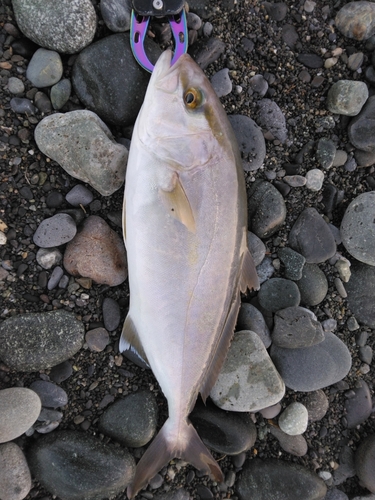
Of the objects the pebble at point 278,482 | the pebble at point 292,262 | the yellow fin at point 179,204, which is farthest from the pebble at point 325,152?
→ the pebble at point 278,482

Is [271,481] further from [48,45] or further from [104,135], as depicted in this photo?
[48,45]

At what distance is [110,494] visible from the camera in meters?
2.57

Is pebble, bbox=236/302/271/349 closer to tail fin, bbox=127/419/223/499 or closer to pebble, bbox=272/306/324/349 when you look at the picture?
pebble, bbox=272/306/324/349

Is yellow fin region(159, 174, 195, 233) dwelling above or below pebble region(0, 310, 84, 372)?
above

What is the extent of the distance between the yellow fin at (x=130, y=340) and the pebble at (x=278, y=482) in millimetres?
1228

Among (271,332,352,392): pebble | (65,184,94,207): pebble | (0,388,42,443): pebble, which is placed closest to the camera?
(0,388,42,443): pebble

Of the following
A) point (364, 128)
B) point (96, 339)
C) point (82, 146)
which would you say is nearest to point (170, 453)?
point (96, 339)

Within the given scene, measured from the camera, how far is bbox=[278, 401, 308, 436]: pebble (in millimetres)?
2881

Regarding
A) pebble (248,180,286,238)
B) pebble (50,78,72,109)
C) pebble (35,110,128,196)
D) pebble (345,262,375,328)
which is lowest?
pebble (345,262,375,328)

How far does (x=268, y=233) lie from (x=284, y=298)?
1.64 feet

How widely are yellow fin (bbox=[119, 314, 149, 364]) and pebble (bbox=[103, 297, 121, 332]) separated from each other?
6.5 inches

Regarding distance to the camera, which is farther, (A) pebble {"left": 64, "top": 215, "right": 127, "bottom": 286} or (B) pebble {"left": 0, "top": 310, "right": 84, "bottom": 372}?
(A) pebble {"left": 64, "top": 215, "right": 127, "bottom": 286}

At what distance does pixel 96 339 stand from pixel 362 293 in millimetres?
2106

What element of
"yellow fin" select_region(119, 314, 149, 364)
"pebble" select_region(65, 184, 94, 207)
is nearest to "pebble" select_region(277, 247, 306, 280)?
"yellow fin" select_region(119, 314, 149, 364)
